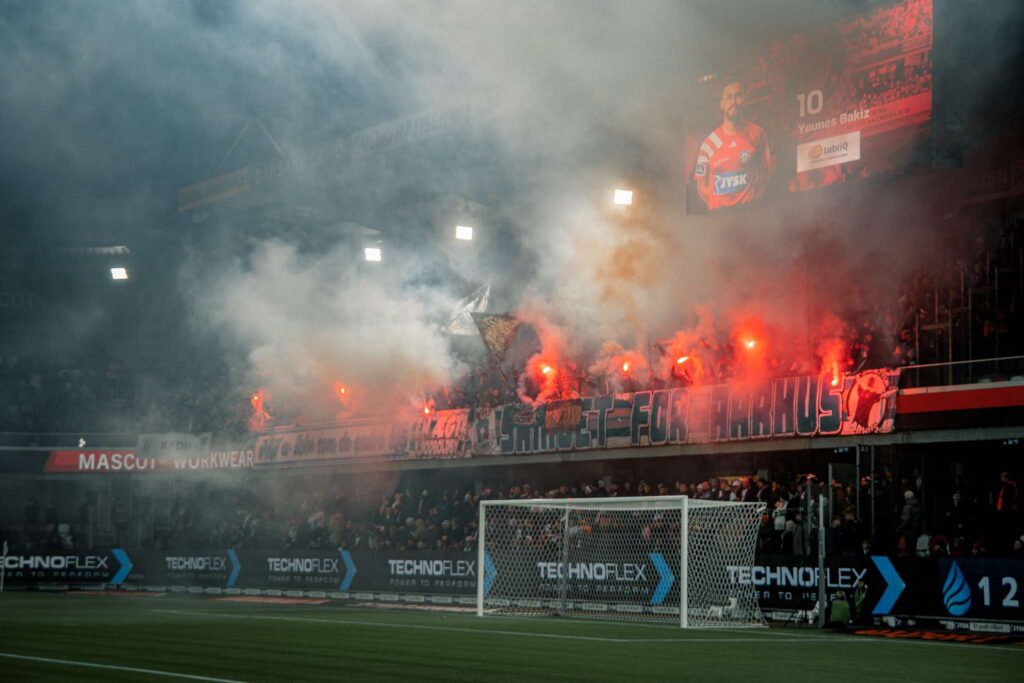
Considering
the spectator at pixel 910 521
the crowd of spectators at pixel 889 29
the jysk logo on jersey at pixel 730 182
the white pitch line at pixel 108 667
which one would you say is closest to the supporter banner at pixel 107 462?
the jysk logo on jersey at pixel 730 182

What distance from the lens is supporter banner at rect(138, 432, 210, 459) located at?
125ft

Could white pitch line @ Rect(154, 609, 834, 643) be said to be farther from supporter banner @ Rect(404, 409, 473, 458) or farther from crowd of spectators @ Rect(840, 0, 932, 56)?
crowd of spectators @ Rect(840, 0, 932, 56)

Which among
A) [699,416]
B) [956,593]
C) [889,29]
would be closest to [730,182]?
[889,29]

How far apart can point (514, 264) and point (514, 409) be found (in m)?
3.79

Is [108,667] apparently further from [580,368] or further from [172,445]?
[172,445]

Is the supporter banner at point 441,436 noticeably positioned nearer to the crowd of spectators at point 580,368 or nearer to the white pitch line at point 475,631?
the crowd of spectators at point 580,368

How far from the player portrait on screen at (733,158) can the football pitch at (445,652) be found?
10.4 meters

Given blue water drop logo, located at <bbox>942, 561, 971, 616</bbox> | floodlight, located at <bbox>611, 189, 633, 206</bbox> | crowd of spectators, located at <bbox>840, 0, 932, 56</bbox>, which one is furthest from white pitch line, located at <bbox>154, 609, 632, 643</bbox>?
crowd of spectators, located at <bbox>840, 0, 932, 56</bbox>

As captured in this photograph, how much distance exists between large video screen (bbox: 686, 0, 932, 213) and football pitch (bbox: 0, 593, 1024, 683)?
9801mm

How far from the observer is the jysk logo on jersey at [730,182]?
24.9 metres

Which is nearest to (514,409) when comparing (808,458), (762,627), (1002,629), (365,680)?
(808,458)

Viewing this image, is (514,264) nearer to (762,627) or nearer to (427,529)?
(427,529)

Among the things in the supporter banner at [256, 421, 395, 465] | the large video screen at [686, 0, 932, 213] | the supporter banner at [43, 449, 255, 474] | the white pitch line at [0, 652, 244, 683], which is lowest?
the white pitch line at [0, 652, 244, 683]

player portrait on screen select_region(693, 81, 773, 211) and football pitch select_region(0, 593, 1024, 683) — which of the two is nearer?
football pitch select_region(0, 593, 1024, 683)
